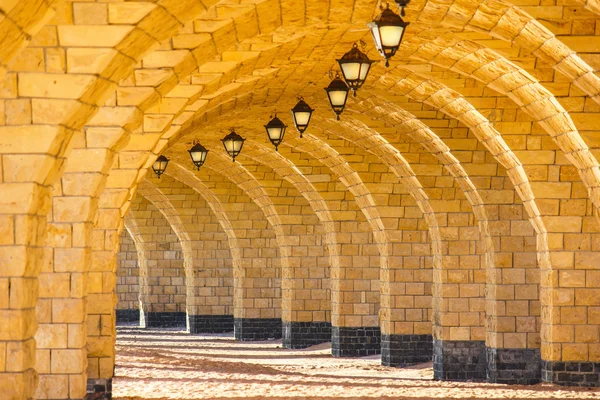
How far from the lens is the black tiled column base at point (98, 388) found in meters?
11.4

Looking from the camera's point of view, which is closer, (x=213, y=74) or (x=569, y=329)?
(x=213, y=74)

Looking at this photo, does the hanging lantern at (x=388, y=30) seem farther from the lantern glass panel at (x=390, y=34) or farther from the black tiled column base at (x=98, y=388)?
the black tiled column base at (x=98, y=388)

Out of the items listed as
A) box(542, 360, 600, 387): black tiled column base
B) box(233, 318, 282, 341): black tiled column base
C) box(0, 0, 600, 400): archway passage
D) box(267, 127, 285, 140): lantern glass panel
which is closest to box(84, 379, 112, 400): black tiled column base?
box(0, 0, 600, 400): archway passage

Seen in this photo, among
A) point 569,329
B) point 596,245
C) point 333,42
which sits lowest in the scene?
point 569,329

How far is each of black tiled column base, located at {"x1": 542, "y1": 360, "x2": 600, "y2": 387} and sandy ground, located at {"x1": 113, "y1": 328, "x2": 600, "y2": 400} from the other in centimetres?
13

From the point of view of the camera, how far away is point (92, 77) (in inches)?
263

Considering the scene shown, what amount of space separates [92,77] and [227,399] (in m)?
7.42

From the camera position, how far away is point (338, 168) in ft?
62.8

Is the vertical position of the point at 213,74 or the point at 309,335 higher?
the point at 213,74

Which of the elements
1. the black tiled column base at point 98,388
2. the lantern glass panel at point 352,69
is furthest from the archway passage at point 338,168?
the lantern glass panel at point 352,69

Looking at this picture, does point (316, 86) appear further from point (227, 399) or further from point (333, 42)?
point (227, 399)

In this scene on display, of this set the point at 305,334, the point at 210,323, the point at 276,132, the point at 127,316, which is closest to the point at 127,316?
the point at 127,316

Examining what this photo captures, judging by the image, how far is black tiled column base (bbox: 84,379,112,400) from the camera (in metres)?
11.4

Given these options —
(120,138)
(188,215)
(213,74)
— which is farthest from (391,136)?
(188,215)
